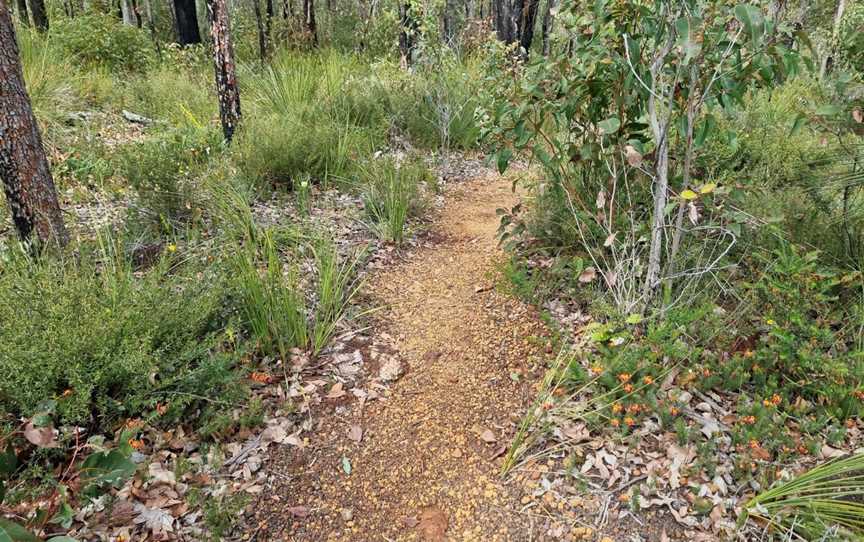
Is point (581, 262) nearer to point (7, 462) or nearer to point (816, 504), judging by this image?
point (816, 504)

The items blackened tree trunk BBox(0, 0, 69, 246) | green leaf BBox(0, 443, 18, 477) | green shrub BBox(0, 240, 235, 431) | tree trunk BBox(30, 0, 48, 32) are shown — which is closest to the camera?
green leaf BBox(0, 443, 18, 477)

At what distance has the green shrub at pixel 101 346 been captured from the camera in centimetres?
217

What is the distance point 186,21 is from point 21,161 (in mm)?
10578

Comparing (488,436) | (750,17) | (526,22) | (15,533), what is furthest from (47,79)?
(526,22)

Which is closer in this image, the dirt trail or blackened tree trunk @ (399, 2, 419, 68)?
the dirt trail

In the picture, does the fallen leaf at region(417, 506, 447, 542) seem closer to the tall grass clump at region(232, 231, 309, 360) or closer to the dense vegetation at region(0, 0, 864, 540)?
the dense vegetation at region(0, 0, 864, 540)

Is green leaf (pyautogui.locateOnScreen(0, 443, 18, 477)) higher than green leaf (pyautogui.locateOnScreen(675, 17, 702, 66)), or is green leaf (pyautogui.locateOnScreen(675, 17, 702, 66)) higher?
Result: green leaf (pyautogui.locateOnScreen(675, 17, 702, 66))

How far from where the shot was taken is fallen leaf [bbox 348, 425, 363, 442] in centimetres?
269

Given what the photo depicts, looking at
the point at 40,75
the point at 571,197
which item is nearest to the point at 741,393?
the point at 571,197

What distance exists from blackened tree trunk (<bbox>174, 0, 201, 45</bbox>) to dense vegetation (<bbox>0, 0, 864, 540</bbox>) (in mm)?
8215

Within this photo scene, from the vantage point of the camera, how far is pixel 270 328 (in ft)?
9.84

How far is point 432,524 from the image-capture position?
7.47 feet

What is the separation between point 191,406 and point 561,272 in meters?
2.32

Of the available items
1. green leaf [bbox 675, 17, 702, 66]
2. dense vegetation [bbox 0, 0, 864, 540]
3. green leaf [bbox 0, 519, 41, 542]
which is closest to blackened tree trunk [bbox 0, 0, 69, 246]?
dense vegetation [bbox 0, 0, 864, 540]
